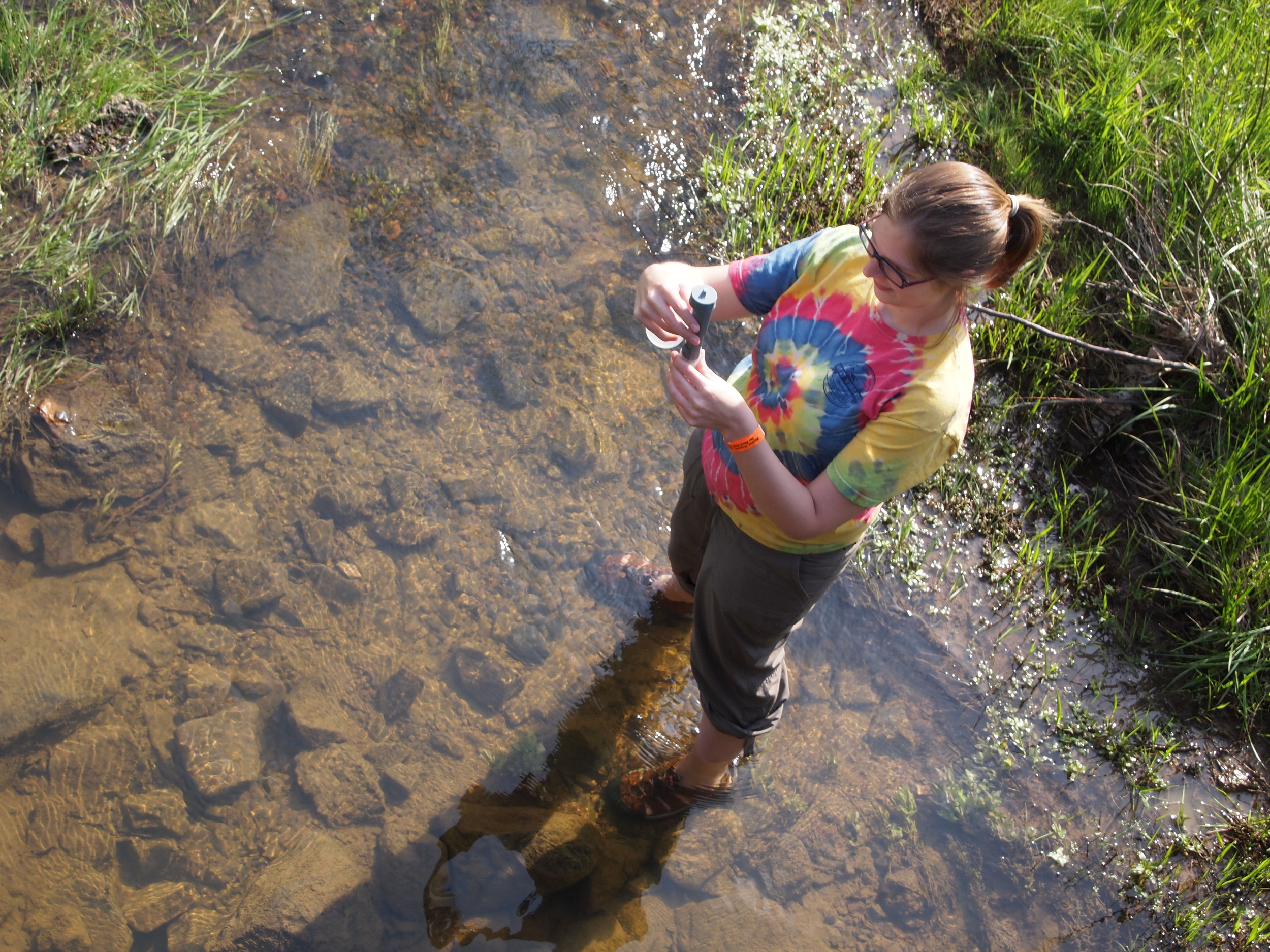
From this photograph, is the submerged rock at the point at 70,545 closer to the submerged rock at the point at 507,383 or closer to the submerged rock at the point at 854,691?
the submerged rock at the point at 507,383

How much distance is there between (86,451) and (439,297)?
4.46ft

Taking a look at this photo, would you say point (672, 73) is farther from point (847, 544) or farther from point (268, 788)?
point (268, 788)

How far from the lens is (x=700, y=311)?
1.60 meters

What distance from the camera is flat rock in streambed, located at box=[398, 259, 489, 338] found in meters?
3.29

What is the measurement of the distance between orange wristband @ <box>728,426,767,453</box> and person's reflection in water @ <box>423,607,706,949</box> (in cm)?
144

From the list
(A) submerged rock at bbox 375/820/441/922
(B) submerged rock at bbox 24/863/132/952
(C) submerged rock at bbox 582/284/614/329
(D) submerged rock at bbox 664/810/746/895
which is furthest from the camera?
(C) submerged rock at bbox 582/284/614/329

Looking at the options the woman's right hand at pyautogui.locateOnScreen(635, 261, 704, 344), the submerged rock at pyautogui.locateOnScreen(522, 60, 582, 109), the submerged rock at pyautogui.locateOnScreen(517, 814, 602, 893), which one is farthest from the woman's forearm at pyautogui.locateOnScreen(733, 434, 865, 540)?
the submerged rock at pyautogui.locateOnScreen(522, 60, 582, 109)

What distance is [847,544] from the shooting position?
1.93 meters

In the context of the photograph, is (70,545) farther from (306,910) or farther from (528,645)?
(528,645)

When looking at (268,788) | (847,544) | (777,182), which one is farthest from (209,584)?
(777,182)

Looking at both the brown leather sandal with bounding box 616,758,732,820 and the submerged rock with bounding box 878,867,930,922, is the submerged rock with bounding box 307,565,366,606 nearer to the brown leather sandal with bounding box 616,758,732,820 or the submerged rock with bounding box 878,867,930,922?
the brown leather sandal with bounding box 616,758,732,820

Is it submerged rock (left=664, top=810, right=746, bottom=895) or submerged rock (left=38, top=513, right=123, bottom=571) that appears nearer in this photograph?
submerged rock (left=664, top=810, right=746, bottom=895)

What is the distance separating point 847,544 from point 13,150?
334cm

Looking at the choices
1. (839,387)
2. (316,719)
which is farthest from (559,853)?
(839,387)
